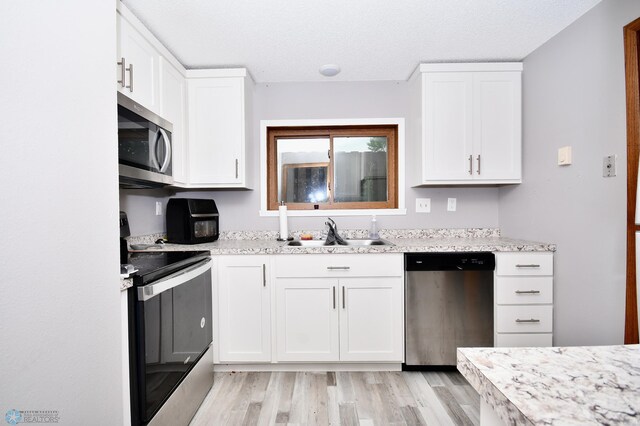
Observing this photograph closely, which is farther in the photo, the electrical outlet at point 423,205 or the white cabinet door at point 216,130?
the electrical outlet at point 423,205

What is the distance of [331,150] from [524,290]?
73.2 inches

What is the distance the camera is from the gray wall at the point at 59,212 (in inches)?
24.7

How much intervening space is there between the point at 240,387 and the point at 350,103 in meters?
2.41

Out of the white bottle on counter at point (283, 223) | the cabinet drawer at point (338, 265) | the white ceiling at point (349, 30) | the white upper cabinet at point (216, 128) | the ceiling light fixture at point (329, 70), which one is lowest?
the cabinet drawer at point (338, 265)

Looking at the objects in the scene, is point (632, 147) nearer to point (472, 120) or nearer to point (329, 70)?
point (472, 120)

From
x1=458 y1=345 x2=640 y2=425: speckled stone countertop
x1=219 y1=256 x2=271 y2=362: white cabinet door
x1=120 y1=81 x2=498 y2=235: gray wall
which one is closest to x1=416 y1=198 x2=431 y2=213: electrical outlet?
x1=120 y1=81 x2=498 y2=235: gray wall

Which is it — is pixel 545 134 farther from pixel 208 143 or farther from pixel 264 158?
pixel 208 143

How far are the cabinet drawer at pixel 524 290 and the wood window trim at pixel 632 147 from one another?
1.68 ft

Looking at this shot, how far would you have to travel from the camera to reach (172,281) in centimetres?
144

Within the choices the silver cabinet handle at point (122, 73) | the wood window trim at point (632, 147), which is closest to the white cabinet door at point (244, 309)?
the silver cabinet handle at point (122, 73)

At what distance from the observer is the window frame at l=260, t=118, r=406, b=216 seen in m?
2.66

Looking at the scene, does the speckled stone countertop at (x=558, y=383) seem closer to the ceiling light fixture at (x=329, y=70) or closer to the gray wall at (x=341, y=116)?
the gray wall at (x=341, y=116)

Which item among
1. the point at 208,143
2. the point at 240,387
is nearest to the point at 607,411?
the point at 240,387

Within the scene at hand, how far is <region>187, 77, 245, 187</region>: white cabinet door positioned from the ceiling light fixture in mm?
659
